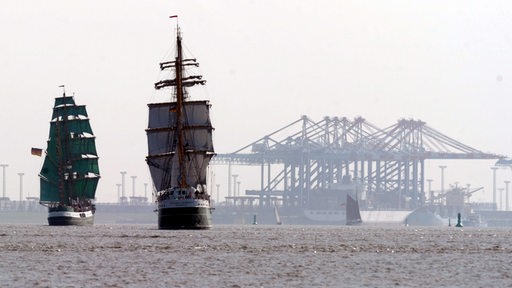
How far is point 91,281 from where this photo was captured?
217ft

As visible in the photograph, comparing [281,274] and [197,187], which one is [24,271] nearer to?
[281,274]

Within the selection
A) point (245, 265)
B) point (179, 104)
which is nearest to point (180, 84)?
point (179, 104)

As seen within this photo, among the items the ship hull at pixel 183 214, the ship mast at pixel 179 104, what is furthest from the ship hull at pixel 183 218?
the ship mast at pixel 179 104

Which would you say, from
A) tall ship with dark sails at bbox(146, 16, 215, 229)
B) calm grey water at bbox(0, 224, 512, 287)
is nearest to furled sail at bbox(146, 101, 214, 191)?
tall ship with dark sails at bbox(146, 16, 215, 229)

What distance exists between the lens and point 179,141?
172000 millimetres

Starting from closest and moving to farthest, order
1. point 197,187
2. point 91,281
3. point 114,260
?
point 91,281
point 114,260
point 197,187

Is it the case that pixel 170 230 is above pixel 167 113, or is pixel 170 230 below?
below

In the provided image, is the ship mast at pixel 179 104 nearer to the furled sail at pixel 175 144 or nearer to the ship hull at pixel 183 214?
the furled sail at pixel 175 144

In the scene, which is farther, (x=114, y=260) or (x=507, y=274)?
(x=114, y=260)

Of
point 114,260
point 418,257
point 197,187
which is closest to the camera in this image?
point 114,260

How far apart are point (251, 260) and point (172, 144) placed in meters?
91.3

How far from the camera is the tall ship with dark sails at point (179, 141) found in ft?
560

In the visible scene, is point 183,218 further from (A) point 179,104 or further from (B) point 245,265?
(B) point 245,265

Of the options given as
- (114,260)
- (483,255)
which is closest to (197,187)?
(483,255)
